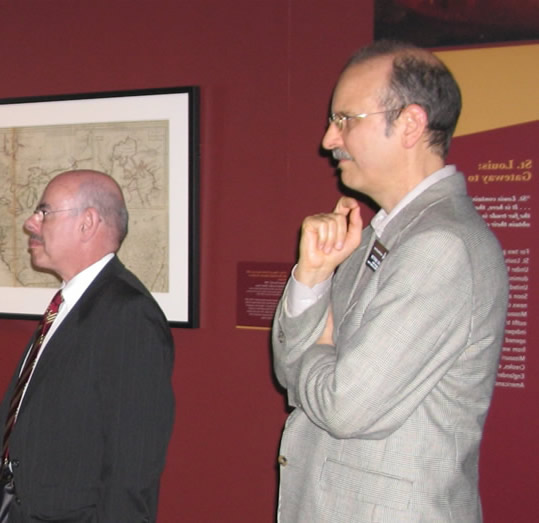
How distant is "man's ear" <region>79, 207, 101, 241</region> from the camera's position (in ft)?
7.13

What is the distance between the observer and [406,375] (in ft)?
4.42

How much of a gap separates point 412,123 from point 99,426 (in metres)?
1.13

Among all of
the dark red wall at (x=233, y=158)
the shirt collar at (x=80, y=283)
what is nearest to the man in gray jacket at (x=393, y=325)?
the shirt collar at (x=80, y=283)

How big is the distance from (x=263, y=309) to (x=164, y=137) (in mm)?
833

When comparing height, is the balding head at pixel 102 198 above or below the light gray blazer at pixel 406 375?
above

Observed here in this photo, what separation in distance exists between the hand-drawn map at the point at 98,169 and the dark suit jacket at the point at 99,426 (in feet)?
3.55

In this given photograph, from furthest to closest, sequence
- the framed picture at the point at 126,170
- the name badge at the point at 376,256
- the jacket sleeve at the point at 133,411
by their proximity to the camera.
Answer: the framed picture at the point at 126,170 → the jacket sleeve at the point at 133,411 → the name badge at the point at 376,256

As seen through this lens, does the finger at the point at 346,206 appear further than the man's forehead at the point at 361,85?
Yes

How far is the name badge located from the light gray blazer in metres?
0.02

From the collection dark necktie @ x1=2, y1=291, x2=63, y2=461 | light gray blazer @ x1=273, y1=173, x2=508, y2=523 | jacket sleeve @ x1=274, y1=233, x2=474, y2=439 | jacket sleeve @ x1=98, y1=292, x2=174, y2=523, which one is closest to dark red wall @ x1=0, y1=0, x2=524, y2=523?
dark necktie @ x1=2, y1=291, x2=63, y2=461

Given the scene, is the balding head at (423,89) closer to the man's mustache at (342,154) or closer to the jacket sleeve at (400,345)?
the man's mustache at (342,154)

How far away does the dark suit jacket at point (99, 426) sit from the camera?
1878 millimetres

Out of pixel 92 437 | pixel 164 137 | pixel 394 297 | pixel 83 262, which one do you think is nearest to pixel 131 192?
pixel 164 137

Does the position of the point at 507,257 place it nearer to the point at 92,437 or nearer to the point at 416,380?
the point at 416,380
